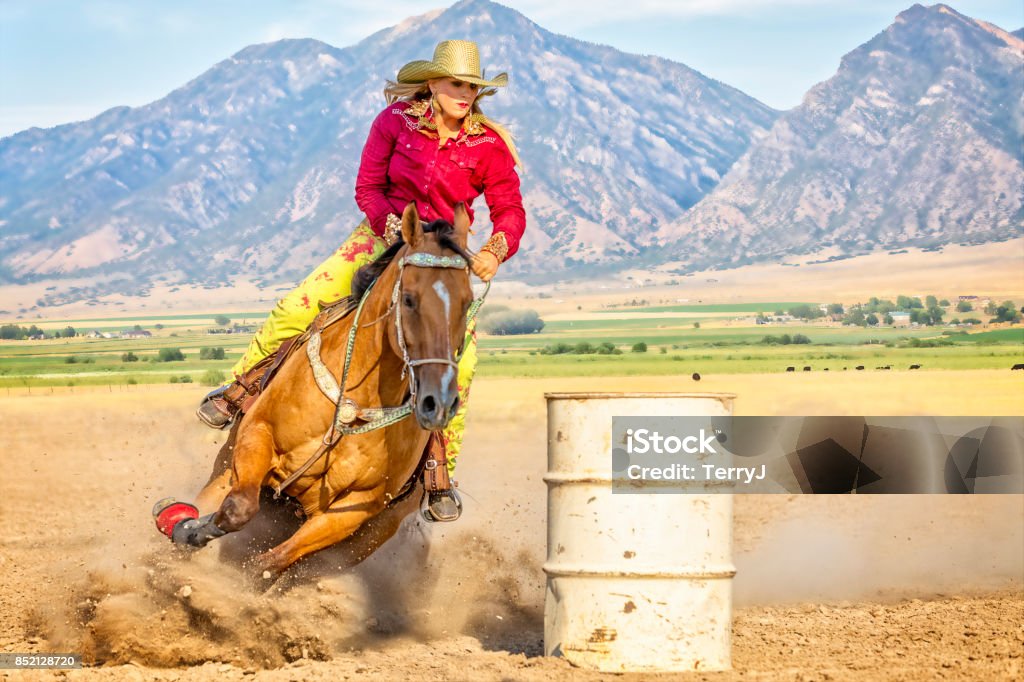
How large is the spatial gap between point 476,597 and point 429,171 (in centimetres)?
414

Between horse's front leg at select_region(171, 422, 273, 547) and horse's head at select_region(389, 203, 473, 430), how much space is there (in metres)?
1.20

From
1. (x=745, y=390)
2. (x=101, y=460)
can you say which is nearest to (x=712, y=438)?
(x=101, y=460)

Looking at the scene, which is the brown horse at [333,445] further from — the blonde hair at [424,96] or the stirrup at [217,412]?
the blonde hair at [424,96]

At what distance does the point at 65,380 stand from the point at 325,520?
5177 cm

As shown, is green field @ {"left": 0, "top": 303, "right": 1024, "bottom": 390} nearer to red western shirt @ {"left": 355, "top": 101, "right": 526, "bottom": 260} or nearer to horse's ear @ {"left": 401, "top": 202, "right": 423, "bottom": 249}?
red western shirt @ {"left": 355, "top": 101, "right": 526, "bottom": 260}

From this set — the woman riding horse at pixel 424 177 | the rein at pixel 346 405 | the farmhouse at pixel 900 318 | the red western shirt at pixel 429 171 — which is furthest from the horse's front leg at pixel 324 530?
the farmhouse at pixel 900 318

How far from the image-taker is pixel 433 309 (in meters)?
7.14

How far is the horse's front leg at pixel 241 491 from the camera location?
797 centimetres

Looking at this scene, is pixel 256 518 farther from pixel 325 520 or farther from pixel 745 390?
pixel 745 390

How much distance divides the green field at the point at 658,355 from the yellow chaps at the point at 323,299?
45.8 m

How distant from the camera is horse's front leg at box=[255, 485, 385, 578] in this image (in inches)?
322

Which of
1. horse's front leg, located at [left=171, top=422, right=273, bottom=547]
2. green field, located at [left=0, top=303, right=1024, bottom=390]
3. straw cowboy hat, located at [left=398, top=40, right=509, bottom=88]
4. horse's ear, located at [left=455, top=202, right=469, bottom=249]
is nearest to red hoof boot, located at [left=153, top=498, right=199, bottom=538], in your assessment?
horse's front leg, located at [left=171, top=422, right=273, bottom=547]

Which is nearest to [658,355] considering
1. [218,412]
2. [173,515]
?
[218,412]

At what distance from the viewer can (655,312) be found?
503ft
